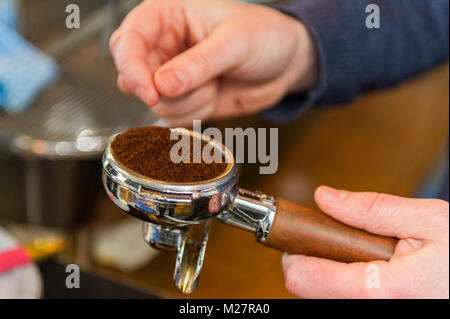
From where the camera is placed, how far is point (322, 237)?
336 mm

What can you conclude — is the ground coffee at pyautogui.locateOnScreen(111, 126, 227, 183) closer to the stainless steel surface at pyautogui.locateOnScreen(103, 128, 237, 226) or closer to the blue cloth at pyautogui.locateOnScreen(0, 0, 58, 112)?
the stainless steel surface at pyautogui.locateOnScreen(103, 128, 237, 226)

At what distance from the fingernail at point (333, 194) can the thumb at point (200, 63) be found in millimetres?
131

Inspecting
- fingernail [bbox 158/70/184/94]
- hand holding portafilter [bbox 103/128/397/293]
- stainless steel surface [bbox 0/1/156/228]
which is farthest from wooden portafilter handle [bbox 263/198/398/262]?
stainless steel surface [bbox 0/1/156/228]

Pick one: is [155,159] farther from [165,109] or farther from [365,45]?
[365,45]

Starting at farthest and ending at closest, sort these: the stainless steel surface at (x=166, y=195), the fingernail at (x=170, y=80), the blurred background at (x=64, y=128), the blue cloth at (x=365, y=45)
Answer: the blurred background at (x=64, y=128)
the blue cloth at (x=365, y=45)
the fingernail at (x=170, y=80)
the stainless steel surface at (x=166, y=195)

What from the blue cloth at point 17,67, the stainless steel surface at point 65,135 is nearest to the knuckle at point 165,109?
the stainless steel surface at point 65,135

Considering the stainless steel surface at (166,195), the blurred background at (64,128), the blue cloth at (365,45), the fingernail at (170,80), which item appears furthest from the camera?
the blurred background at (64,128)

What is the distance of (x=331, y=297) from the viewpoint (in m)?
0.35

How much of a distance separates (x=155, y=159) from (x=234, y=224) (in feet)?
0.23

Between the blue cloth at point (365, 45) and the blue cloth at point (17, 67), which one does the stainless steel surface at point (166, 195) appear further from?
the blue cloth at point (17, 67)

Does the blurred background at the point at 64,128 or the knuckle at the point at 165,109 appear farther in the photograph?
the blurred background at the point at 64,128

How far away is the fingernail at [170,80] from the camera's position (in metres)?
0.39

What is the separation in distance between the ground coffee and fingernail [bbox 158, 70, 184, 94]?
0.08 m
